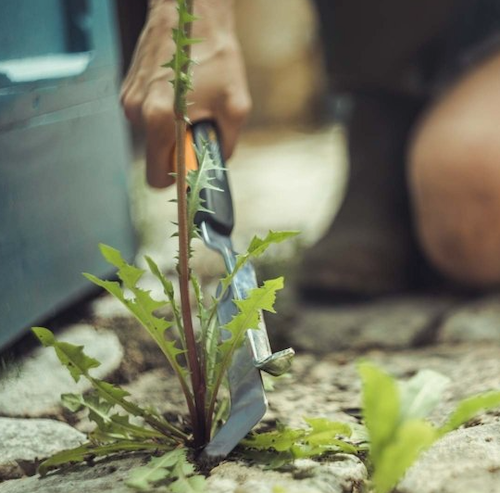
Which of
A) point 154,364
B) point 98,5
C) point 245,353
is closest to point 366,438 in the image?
point 245,353

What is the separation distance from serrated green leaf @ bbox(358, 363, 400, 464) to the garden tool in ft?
0.52

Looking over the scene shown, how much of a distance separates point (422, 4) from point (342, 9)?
23cm

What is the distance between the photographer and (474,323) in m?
1.75

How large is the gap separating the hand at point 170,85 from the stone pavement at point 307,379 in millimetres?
370

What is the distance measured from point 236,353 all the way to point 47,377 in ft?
1.36

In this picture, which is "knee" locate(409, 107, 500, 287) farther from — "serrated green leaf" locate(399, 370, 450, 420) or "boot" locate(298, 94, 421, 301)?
"serrated green leaf" locate(399, 370, 450, 420)

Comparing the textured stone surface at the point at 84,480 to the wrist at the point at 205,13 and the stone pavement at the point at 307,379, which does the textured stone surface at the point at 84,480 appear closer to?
the stone pavement at the point at 307,379

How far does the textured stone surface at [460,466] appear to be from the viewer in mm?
870

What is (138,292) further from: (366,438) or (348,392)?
(348,392)

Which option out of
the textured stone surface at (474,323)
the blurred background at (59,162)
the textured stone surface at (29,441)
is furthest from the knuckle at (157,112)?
the textured stone surface at (474,323)

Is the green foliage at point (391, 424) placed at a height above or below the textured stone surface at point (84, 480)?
above

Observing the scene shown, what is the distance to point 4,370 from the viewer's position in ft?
4.10

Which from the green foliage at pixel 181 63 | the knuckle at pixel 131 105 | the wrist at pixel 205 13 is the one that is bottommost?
the knuckle at pixel 131 105

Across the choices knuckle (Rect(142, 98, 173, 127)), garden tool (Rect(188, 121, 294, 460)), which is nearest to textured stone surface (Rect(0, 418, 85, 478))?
garden tool (Rect(188, 121, 294, 460))
